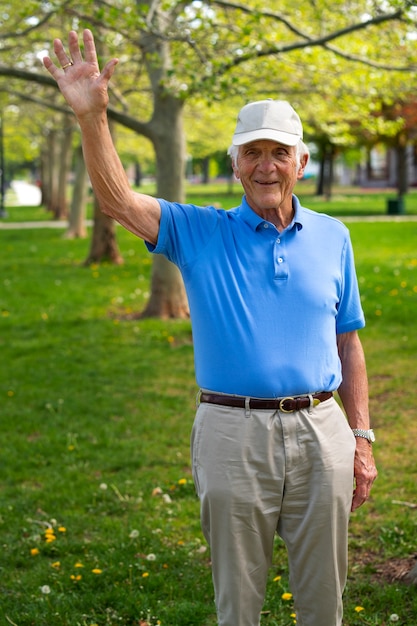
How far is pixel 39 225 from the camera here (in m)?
31.4

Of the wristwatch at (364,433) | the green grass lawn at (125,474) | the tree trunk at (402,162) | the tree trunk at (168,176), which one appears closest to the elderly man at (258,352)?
the wristwatch at (364,433)

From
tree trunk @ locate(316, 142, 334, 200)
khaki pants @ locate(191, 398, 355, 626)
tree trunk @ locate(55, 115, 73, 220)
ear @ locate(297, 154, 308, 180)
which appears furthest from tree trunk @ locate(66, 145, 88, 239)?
tree trunk @ locate(316, 142, 334, 200)

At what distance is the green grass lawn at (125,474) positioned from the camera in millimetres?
4395

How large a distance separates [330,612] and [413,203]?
1391 inches

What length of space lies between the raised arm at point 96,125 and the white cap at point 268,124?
16.6 inches

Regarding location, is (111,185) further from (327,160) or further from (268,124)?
(327,160)

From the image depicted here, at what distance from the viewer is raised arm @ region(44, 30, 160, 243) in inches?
114

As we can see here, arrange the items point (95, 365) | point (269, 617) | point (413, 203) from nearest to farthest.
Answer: point (269, 617) → point (95, 365) → point (413, 203)

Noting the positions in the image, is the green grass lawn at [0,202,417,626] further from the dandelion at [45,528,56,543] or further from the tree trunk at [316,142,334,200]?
the tree trunk at [316,142,334,200]

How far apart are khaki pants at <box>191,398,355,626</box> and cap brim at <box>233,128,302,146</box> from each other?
89cm

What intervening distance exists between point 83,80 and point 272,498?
4.99 feet

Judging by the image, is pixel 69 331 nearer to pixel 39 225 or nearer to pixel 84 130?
pixel 84 130

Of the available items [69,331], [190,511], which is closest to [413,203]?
[69,331]

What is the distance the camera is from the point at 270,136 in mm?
2938
